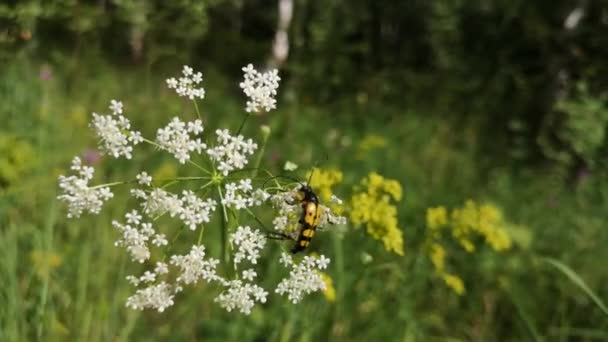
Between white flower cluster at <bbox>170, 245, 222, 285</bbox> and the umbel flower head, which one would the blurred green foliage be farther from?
white flower cluster at <bbox>170, 245, 222, 285</bbox>

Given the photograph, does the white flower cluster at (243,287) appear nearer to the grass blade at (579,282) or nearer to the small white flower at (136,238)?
the small white flower at (136,238)

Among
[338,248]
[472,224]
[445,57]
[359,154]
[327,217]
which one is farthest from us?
[445,57]

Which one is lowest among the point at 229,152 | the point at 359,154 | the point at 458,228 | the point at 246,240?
the point at 246,240

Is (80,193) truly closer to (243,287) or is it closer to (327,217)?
(243,287)

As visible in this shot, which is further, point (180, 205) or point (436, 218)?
point (436, 218)

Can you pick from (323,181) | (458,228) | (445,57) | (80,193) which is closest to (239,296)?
(80,193)

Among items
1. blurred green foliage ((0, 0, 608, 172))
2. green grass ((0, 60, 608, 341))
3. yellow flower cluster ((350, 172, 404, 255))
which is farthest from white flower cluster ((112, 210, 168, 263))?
blurred green foliage ((0, 0, 608, 172))

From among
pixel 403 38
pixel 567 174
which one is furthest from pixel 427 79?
pixel 403 38

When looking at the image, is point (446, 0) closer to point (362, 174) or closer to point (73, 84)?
point (362, 174)
